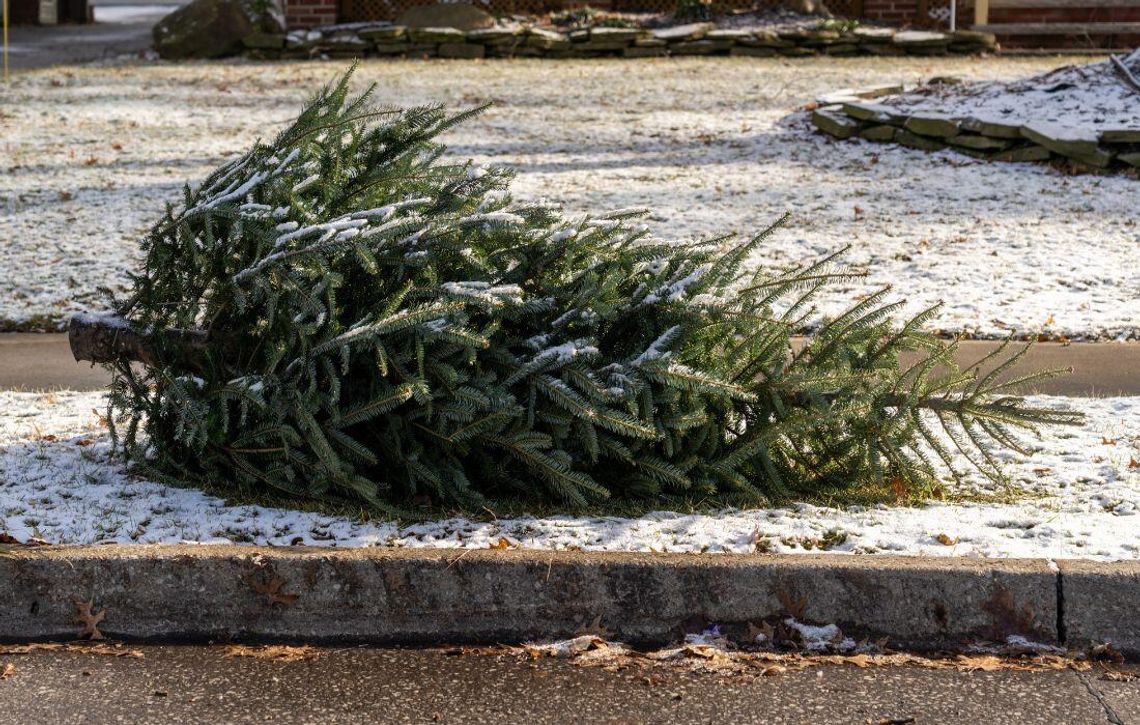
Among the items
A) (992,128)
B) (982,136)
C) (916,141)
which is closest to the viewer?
(992,128)

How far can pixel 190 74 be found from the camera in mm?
18344

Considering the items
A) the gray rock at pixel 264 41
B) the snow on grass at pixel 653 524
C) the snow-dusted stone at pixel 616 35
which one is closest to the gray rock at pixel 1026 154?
the snow-dusted stone at pixel 616 35

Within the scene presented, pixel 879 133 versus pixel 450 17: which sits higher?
pixel 450 17

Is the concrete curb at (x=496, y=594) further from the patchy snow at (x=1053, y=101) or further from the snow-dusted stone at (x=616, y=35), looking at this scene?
the snow-dusted stone at (x=616, y=35)

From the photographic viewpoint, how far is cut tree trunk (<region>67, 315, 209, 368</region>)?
5.13 meters

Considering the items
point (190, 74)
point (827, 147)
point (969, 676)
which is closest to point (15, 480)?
point (969, 676)

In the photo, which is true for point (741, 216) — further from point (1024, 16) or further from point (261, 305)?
point (1024, 16)

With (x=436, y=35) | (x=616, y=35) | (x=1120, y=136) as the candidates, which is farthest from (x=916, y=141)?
(x=436, y=35)

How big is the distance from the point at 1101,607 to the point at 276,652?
245cm

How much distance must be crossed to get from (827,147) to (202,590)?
10644 millimetres

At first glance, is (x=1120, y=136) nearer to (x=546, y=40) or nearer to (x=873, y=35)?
(x=873, y=35)

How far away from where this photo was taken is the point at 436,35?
19.3 metres

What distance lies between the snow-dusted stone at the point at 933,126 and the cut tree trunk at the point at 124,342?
32.0 ft

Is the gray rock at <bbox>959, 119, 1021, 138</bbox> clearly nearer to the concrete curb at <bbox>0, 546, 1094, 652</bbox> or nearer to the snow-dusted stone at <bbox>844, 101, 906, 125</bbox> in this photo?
the snow-dusted stone at <bbox>844, 101, 906, 125</bbox>
